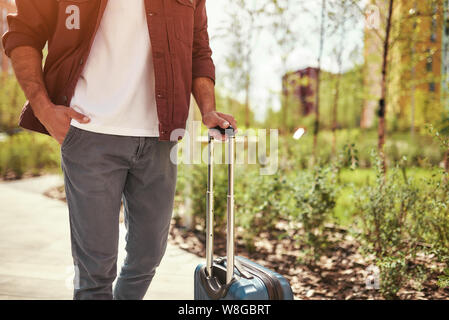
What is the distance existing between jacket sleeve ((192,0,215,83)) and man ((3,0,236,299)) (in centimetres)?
13

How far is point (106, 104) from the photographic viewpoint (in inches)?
59.5

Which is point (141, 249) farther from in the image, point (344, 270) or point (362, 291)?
point (344, 270)

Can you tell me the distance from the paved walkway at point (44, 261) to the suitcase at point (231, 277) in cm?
82

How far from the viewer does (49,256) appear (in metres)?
3.59

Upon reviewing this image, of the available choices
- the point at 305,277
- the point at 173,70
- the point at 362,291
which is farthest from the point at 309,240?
the point at 173,70

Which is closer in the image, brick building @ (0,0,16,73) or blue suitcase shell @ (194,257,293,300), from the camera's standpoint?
blue suitcase shell @ (194,257,293,300)

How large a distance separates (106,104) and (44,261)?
7.93ft

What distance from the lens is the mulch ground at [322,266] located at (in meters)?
2.76

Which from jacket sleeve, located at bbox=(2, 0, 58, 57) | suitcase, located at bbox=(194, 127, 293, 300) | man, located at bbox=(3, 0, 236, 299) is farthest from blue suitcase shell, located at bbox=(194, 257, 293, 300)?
jacket sleeve, located at bbox=(2, 0, 58, 57)

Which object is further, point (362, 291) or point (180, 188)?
point (180, 188)

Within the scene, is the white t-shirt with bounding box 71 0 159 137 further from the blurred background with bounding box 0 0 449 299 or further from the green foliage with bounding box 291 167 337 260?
the green foliage with bounding box 291 167 337 260

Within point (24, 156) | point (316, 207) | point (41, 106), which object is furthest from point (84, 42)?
point (24, 156)

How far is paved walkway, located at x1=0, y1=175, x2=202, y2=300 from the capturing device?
2795mm

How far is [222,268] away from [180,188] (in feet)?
10.2
